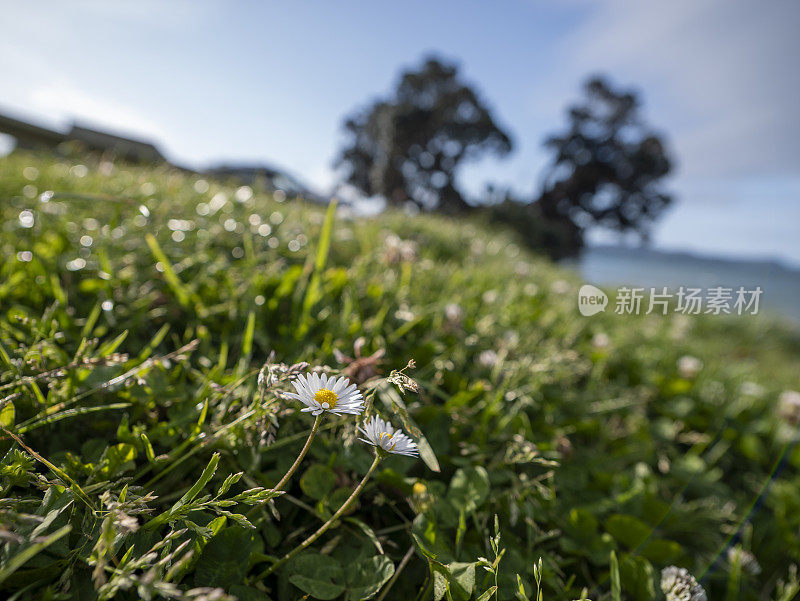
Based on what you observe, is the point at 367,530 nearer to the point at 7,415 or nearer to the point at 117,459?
the point at 117,459

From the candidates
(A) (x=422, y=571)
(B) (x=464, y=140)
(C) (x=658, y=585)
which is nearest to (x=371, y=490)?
(A) (x=422, y=571)

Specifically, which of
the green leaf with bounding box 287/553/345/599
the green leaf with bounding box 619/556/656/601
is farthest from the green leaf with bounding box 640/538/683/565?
the green leaf with bounding box 287/553/345/599

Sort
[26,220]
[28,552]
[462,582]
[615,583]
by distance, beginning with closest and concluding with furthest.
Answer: [28,552], [462,582], [615,583], [26,220]

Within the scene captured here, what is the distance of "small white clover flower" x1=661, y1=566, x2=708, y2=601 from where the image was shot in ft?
2.29

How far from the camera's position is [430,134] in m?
18.5

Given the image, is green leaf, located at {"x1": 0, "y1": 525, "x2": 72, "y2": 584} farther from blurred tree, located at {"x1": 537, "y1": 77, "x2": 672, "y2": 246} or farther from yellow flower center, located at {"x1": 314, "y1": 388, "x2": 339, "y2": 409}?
blurred tree, located at {"x1": 537, "y1": 77, "x2": 672, "y2": 246}

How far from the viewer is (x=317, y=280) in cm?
123

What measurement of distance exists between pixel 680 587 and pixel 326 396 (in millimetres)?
628

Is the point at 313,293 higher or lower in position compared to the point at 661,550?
higher

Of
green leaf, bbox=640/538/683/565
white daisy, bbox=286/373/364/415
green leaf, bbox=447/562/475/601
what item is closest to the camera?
white daisy, bbox=286/373/364/415

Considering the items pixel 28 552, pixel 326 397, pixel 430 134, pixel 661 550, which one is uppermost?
pixel 430 134

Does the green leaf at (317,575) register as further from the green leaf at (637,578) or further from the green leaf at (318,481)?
the green leaf at (637,578)

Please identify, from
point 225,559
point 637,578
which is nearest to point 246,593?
point 225,559

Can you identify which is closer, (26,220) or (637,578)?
(637,578)
